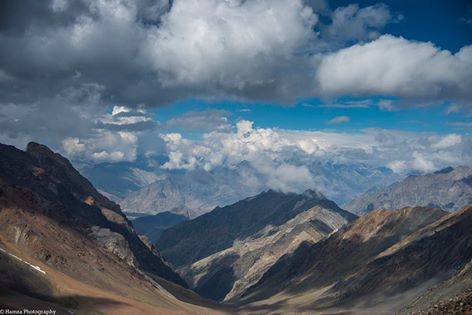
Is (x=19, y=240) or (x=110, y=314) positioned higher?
(x=19, y=240)

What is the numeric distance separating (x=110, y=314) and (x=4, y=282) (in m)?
30.3

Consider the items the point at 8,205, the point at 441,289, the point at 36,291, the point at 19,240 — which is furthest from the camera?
the point at 8,205

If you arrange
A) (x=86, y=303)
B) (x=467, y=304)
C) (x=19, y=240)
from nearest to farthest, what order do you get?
1. (x=467, y=304)
2. (x=86, y=303)
3. (x=19, y=240)

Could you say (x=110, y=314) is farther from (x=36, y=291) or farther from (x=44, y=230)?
(x=44, y=230)

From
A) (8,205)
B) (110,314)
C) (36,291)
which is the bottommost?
(110,314)

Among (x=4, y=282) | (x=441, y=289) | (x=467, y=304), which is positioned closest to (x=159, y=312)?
(x=4, y=282)

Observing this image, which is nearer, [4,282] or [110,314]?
[4,282]

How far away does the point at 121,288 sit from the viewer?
198m

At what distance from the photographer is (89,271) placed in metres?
193

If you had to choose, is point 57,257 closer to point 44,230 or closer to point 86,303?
point 44,230

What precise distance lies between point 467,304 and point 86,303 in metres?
117

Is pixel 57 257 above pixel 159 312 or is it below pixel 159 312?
above

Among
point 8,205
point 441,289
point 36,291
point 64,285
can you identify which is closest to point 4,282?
point 36,291

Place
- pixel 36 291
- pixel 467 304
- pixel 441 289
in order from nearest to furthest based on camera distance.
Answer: pixel 467 304 → pixel 36 291 → pixel 441 289
